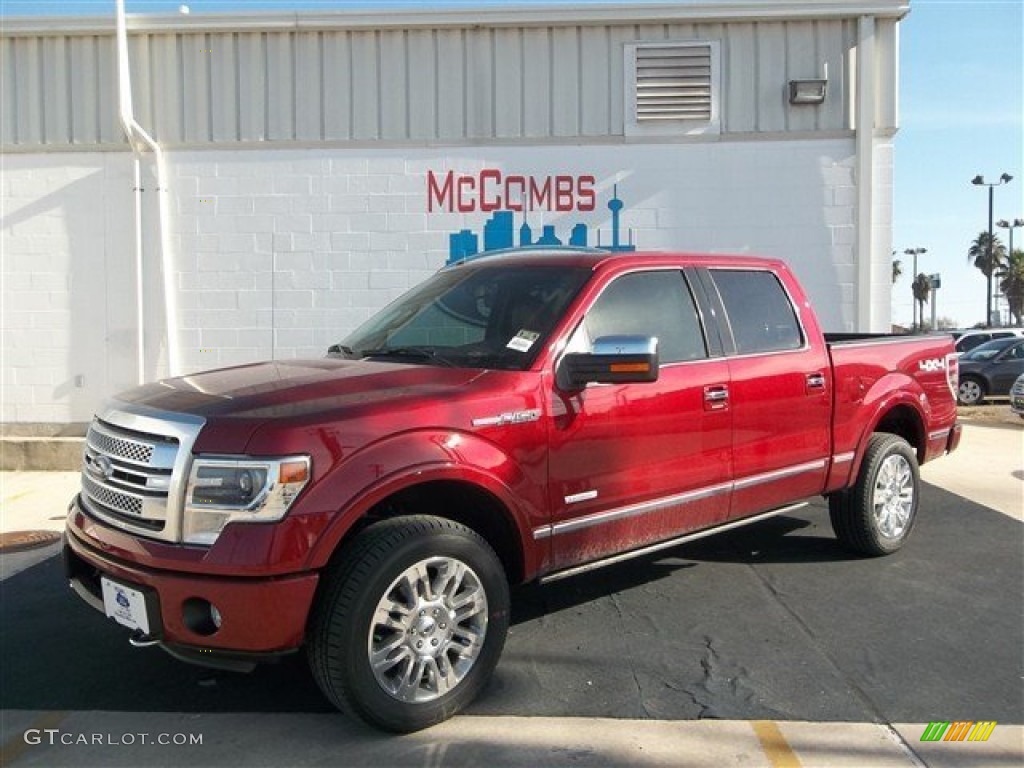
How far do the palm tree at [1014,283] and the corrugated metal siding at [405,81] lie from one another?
6067 cm

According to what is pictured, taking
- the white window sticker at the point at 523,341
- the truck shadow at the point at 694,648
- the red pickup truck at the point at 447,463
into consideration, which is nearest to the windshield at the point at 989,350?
the truck shadow at the point at 694,648

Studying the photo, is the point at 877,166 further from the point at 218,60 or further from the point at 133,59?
the point at 133,59

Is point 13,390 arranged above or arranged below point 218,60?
below

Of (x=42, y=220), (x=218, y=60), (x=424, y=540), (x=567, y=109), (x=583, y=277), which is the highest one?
(x=218, y=60)

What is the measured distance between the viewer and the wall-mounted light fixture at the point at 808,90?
30.6ft

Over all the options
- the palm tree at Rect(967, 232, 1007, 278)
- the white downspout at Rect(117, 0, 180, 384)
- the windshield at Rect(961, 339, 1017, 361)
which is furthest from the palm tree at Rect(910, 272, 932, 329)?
the white downspout at Rect(117, 0, 180, 384)

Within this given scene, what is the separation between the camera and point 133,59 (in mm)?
9523

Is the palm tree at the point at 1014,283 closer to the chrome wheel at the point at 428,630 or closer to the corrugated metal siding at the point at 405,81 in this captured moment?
the corrugated metal siding at the point at 405,81

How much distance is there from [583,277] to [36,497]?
621 centimetres

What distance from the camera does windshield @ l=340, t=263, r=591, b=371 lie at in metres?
3.88

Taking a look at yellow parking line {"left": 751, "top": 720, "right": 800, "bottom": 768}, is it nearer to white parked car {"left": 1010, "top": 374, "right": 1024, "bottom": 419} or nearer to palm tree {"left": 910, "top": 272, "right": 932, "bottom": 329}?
white parked car {"left": 1010, "top": 374, "right": 1024, "bottom": 419}

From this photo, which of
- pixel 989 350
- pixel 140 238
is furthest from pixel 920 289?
pixel 140 238

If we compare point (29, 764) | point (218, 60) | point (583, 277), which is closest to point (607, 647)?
point (583, 277)

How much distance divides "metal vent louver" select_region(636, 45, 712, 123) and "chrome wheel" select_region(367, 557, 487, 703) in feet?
24.3
